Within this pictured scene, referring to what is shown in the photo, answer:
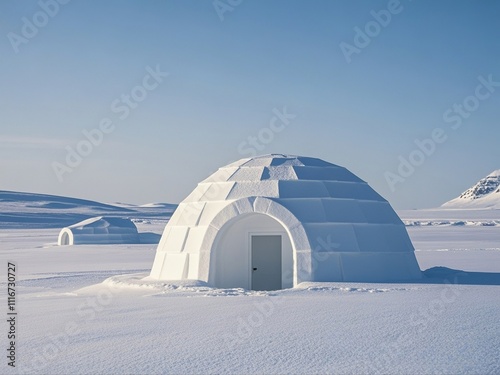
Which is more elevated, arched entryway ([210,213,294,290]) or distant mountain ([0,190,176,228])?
distant mountain ([0,190,176,228])

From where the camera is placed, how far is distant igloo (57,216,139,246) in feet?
136

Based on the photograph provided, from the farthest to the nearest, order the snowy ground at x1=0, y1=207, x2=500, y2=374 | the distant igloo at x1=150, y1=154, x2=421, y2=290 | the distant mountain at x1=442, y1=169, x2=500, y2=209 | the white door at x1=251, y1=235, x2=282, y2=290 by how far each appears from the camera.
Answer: the distant mountain at x1=442, y1=169, x2=500, y2=209 < the white door at x1=251, y1=235, x2=282, y2=290 < the distant igloo at x1=150, y1=154, x2=421, y2=290 < the snowy ground at x1=0, y1=207, x2=500, y2=374

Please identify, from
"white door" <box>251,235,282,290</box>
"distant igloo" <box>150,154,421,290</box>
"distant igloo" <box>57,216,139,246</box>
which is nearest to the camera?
"distant igloo" <box>150,154,421,290</box>

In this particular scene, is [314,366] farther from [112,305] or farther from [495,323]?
[112,305]

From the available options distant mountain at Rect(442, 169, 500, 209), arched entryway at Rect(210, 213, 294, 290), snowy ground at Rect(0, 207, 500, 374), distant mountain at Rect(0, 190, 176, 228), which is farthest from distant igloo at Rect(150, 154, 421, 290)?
distant mountain at Rect(442, 169, 500, 209)

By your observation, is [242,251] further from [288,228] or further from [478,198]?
[478,198]

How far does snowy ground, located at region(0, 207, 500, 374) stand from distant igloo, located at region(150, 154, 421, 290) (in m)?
0.79

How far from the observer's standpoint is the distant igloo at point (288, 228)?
13383 millimetres

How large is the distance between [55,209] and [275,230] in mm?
133962

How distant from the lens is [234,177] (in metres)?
14.9

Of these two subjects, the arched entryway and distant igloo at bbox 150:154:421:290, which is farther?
the arched entryway

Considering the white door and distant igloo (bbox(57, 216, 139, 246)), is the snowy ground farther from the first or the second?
distant igloo (bbox(57, 216, 139, 246))

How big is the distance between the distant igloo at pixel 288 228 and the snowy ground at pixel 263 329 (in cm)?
79

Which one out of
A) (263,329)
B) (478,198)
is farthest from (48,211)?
(263,329)
